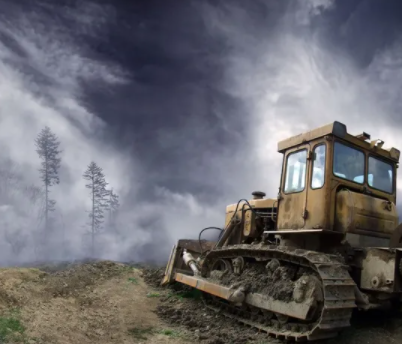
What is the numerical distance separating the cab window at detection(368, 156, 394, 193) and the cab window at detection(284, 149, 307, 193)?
1.31 metres

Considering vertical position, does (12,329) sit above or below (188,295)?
below

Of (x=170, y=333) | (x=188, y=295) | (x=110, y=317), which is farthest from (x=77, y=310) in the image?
(x=188, y=295)

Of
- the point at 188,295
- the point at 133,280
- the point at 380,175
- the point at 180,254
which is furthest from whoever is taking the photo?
the point at 133,280

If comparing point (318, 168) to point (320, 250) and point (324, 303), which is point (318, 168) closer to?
point (320, 250)

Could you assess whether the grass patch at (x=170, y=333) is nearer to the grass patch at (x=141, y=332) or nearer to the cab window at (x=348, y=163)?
the grass patch at (x=141, y=332)

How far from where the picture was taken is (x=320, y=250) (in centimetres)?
788

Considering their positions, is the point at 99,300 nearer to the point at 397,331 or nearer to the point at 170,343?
the point at 170,343

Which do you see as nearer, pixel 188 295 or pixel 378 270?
pixel 378 270

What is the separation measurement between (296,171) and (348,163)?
0.98m

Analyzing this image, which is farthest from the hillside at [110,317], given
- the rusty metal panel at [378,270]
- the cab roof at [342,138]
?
the cab roof at [342,138]

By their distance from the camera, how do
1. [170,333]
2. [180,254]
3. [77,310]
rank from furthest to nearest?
[180,254] → [77,310] → [170,333]

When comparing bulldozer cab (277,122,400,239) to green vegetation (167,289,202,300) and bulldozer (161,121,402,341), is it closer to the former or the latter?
bulldozer (161,121,402,341)

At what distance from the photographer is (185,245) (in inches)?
467

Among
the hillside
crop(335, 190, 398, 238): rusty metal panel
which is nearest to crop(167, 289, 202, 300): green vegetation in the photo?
the hillside
